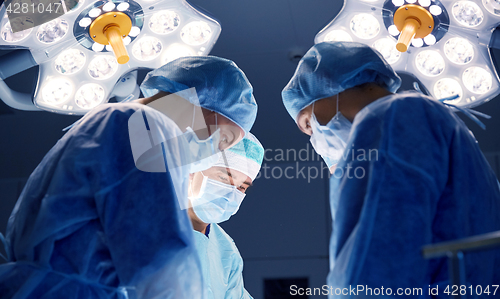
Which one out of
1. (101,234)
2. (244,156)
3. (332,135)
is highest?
(332,135)

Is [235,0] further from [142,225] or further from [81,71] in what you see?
[142,225]

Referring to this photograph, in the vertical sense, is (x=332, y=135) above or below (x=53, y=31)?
below

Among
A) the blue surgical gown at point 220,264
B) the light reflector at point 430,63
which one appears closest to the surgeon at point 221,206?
the blue surgical gown at point 220,264

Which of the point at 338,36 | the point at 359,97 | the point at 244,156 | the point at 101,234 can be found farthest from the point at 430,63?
the point at 101,234

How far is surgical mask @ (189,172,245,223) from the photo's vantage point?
2439 mm

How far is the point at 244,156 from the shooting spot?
2.59 m

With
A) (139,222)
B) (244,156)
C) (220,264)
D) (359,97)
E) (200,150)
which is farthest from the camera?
(220,264)

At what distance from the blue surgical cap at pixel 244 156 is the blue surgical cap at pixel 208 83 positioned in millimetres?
640

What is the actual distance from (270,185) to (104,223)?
2831 millimetres

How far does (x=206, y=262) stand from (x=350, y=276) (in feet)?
5.14

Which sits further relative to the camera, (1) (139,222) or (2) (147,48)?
(2) (147,48)

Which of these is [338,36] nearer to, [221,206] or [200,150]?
[200,150]

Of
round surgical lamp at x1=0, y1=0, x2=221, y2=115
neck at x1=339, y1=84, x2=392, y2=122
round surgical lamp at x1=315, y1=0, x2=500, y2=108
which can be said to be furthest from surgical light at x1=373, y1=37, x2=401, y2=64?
round surgical lamp at x1=0, y1=0, x2=221, y2=115

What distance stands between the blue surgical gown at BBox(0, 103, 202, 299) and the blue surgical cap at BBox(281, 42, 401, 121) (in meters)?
0.66
